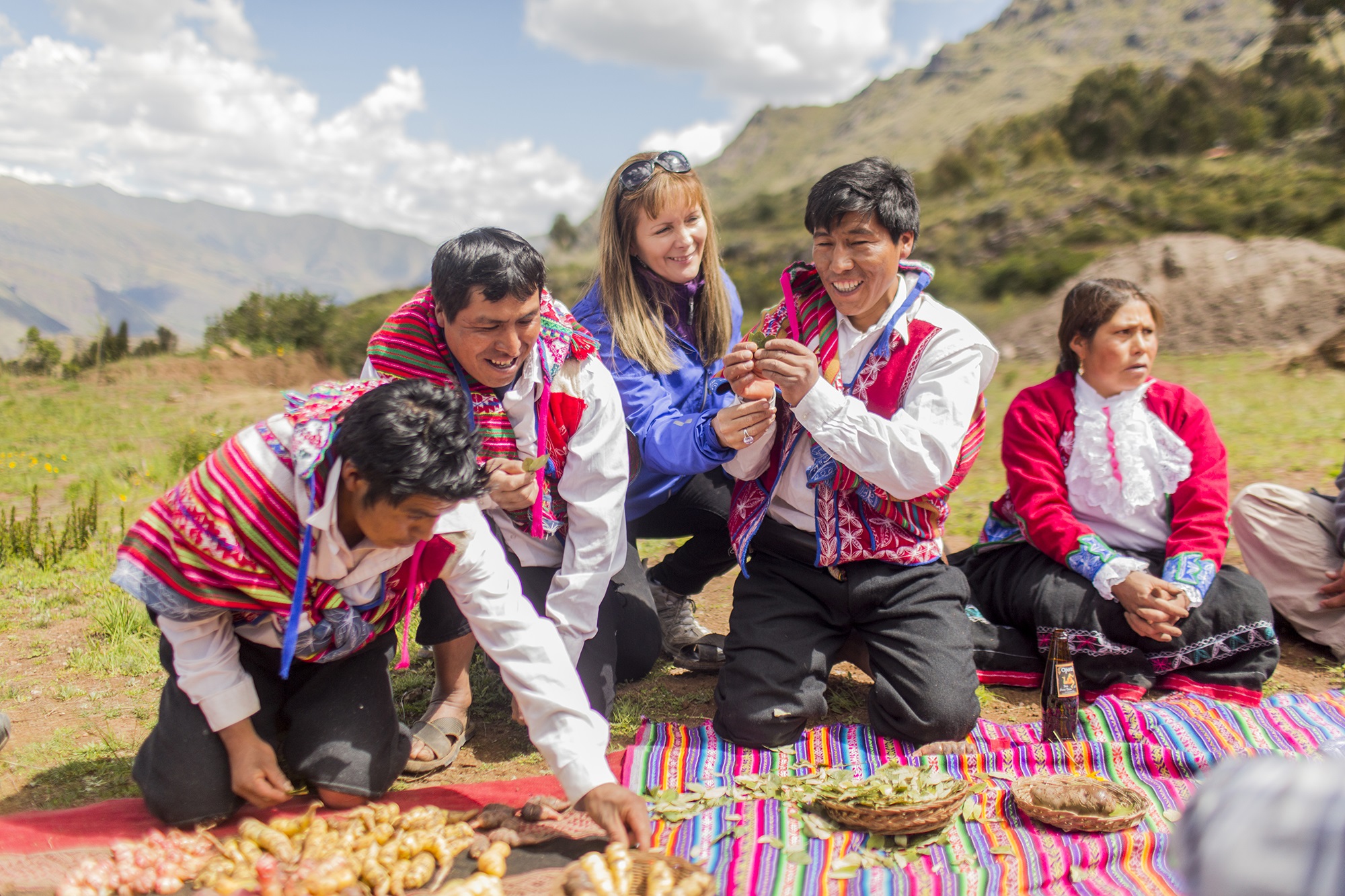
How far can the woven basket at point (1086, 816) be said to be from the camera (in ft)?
7.42

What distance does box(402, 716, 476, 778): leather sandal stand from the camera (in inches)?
109

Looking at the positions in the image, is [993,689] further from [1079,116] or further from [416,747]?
[1079,116]

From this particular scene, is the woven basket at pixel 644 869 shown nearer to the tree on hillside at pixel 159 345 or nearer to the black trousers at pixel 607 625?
the black trousers at pixel 607 625

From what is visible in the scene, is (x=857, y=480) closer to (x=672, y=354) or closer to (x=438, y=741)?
(x=672, y=354)

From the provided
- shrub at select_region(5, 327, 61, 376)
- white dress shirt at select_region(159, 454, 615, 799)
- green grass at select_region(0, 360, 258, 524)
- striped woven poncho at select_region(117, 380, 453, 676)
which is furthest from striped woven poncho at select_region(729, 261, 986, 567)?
shrub at select_region(5, 327, 61, 376)

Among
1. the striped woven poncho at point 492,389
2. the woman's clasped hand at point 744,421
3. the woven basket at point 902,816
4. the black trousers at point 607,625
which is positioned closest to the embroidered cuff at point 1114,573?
the woven basket at point 902,816

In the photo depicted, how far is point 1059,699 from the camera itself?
2844mm

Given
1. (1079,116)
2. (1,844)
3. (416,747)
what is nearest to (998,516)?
(416,747)

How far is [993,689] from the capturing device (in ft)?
11.0

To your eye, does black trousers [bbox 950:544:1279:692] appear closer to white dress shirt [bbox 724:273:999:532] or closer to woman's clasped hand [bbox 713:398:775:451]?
white dress shirt [bbox 724:273:999:532]

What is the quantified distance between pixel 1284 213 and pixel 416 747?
22.3 metres

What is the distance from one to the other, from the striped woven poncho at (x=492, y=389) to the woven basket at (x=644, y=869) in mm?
1210

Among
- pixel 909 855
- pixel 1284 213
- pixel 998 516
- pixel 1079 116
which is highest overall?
pixel 1079 116

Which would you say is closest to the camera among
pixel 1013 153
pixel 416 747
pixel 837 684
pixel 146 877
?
pixel 146 877
